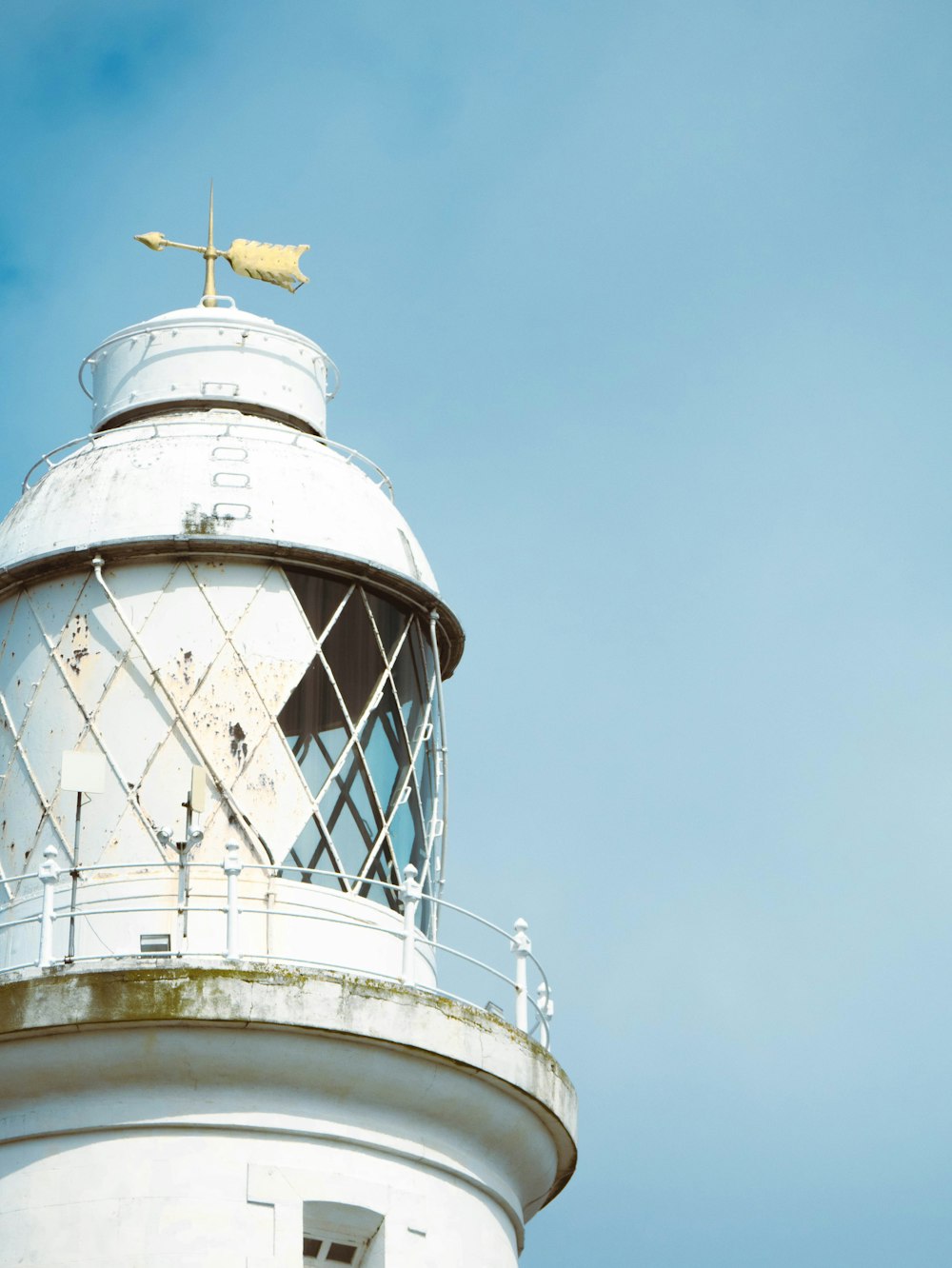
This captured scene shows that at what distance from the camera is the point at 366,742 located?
1941cm

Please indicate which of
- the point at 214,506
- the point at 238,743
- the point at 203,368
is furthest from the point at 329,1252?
the point at 203,368

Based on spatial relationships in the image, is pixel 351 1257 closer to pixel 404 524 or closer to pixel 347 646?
pixel 347 646

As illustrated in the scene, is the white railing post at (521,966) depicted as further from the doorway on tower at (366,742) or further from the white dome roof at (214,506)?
the white dome roof at (214,506)

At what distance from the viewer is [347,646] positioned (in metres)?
19.7

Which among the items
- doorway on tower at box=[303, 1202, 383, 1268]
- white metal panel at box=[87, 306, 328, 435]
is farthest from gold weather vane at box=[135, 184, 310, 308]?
doorway on tower at box=[303, 1202, 383, 1268]

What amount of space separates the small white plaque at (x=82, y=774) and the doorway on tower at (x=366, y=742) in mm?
1595

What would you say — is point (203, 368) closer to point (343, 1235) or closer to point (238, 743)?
point (238, 743)

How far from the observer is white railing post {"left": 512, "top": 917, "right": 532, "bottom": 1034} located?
1852 cm

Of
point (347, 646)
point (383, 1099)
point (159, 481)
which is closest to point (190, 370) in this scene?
point (159, 481)

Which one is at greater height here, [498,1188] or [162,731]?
[162,731]

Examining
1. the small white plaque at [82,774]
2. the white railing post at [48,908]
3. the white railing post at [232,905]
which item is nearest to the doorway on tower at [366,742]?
the white railing post at [232,905]

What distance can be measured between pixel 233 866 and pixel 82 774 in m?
1.70

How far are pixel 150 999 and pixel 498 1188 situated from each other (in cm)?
348

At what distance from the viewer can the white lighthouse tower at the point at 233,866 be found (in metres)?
16.7
